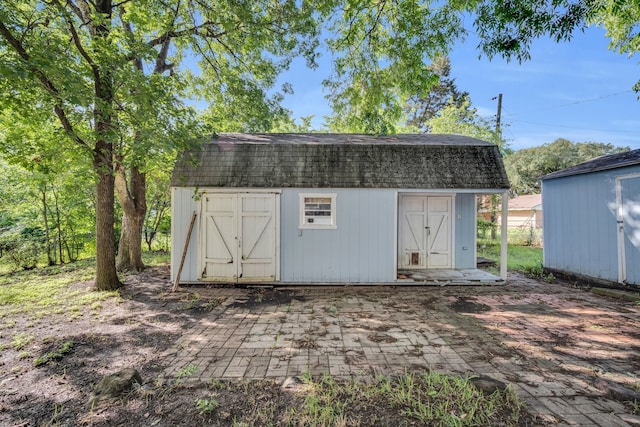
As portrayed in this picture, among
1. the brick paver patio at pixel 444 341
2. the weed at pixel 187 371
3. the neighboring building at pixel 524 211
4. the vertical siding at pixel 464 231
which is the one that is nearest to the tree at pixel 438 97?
the neighboring building at pixel 524 211

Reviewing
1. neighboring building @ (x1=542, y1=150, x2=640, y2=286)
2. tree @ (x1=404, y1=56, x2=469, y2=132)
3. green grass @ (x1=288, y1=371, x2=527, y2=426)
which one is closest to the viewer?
green grass @ (x1=288, y1=371, x2=527, y2=426)

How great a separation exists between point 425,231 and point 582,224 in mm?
3729

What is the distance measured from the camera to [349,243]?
22.2 feet

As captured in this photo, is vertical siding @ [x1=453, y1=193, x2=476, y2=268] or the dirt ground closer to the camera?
the dirt ground

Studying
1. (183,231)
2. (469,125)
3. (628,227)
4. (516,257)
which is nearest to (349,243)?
(183,231)

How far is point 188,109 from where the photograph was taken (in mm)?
6062

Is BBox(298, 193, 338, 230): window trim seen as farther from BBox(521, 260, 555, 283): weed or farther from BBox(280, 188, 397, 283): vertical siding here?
BBox(521, 260, 555, 283): weed

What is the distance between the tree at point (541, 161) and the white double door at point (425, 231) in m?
26.3

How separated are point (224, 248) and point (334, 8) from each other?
5826 millimetres

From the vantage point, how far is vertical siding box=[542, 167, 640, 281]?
6.32m

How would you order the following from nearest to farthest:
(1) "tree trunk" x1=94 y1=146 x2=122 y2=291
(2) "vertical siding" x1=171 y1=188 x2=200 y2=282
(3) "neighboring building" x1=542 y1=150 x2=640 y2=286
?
(3) "neighboring building" x1=542 y1=150 x2=640 y2=286
(1) "tree trunk" x1=94 y1=146 x2=122 y2=291
(2) "vertical siding" x1=171 y1=188 x2=200 y2=282

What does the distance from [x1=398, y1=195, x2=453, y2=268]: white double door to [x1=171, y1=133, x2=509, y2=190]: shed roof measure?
1.48 metres

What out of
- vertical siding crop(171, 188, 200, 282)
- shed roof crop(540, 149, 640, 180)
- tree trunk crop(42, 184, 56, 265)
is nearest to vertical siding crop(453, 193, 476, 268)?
shed roof crop(540, 149, 640, 180)

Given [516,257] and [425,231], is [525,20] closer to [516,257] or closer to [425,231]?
[425,231]
